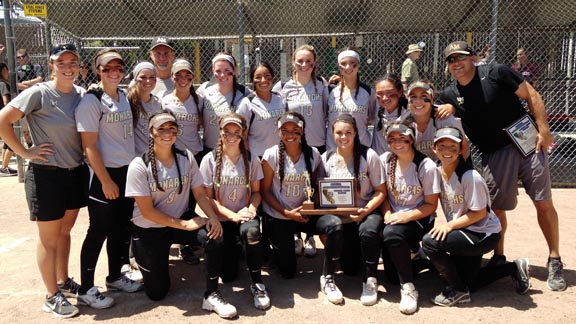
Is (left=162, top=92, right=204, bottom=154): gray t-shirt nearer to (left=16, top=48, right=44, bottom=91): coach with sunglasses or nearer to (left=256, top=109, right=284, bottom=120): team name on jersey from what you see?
(left=256, top=109, right=284, bottom=120): team name on jersey

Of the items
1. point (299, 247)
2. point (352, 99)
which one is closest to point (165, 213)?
point (299, 247)

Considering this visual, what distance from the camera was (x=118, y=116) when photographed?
12.1ft

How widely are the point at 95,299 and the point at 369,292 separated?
208cm

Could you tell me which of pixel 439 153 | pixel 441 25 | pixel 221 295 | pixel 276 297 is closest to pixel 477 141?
pixel 439 153

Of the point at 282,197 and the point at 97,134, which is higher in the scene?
the point at 97,134

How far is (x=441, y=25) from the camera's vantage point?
9.05 metres

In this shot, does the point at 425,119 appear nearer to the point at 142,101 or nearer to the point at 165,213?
the point at 165,213

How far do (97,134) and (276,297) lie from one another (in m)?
1.85

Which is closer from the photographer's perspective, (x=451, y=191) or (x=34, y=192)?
(x=34, y=192)

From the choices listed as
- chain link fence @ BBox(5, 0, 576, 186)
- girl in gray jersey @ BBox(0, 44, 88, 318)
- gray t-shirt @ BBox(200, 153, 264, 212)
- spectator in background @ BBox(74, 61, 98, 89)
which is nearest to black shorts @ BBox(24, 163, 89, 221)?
girl in gray jersey @ BBox(0, 44, 88, 318)

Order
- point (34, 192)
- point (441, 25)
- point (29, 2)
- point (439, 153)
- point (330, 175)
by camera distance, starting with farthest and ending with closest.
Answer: point (441, 25) < point (29, 2) < point (330, 175) < point (439, 153) < point (34, 192)

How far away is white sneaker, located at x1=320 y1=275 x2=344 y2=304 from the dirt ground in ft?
0.15

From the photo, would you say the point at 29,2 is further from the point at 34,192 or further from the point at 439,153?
the point at 439,153

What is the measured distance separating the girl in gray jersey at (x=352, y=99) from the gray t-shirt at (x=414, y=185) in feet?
2.59
